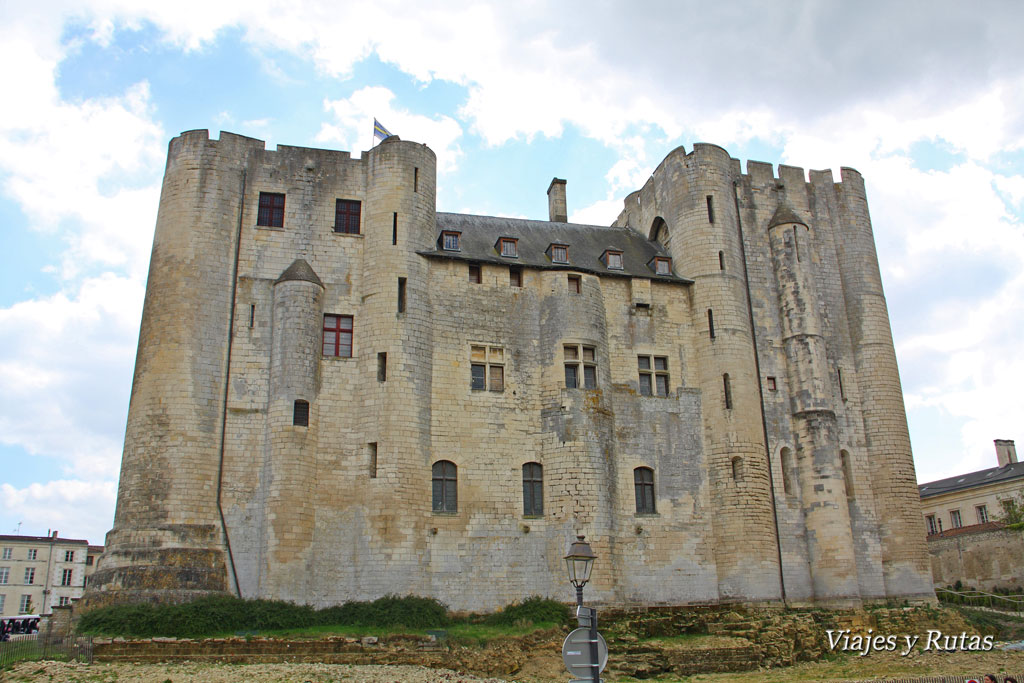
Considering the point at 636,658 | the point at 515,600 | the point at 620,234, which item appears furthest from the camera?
the point at 620,234

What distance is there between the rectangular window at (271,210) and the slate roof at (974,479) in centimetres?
3733

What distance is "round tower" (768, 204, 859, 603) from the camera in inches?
1104

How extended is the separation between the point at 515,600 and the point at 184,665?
9.86 meters

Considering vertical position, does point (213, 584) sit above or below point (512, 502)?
below

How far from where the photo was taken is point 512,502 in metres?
26.4

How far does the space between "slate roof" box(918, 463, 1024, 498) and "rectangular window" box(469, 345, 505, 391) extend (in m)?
29.9

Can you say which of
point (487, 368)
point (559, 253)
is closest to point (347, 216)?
point (487, 368)

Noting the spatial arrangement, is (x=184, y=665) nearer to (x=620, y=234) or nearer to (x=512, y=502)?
(x=512, y=502)

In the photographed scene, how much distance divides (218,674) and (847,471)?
73.0 ft

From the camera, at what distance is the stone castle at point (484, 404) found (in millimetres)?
24312

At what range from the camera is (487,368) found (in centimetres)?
2780

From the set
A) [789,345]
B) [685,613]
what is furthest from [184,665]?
[789,345]

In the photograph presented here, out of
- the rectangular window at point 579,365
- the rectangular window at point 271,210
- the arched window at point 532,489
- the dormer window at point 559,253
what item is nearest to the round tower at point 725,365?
the rectangular window at point 579,365

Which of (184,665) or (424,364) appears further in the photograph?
(424,364)
